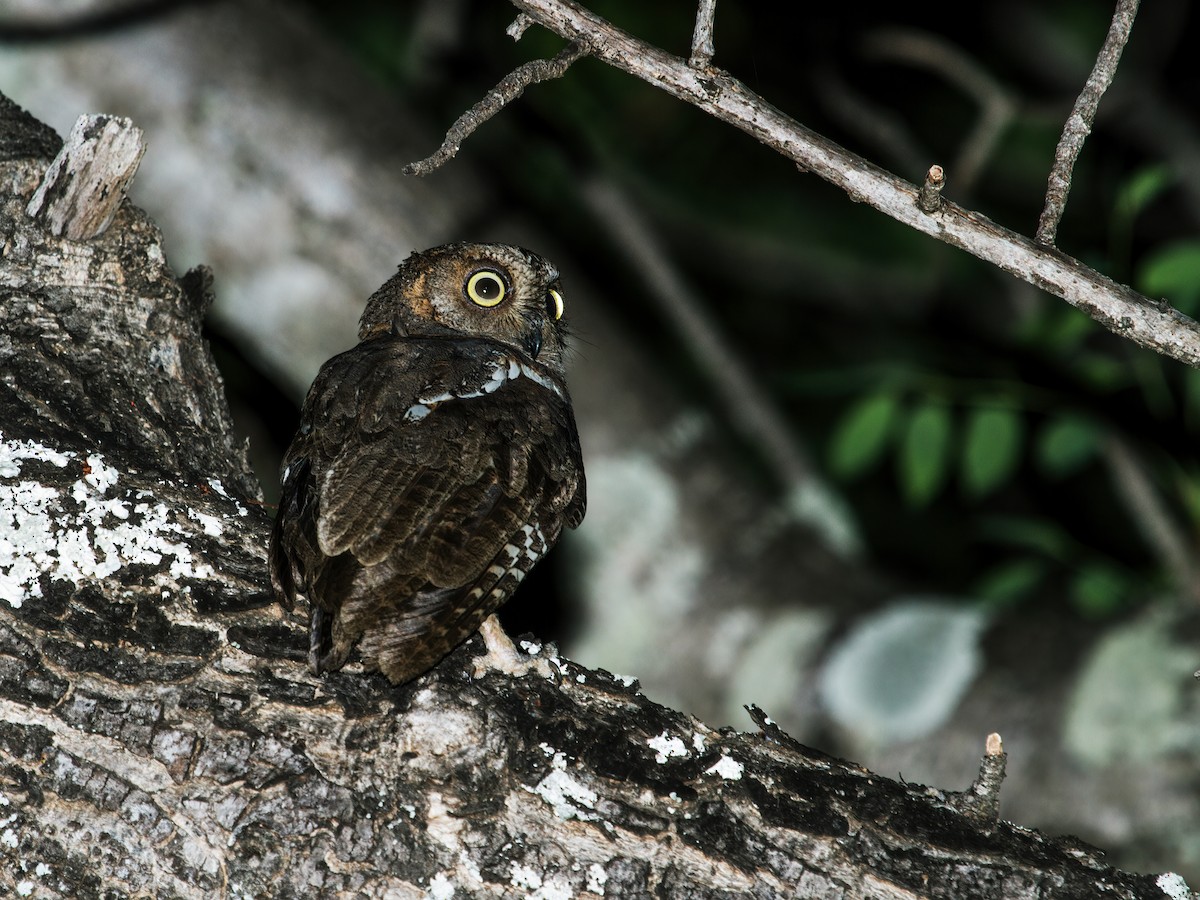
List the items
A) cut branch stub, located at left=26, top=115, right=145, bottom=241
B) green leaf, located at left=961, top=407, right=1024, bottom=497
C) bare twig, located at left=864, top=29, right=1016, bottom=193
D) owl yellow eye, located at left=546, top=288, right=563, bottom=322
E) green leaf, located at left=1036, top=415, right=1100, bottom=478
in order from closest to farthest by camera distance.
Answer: cut branch stub, located at left=26, top=115, right=145, bottom=241, owl yellow eye, located at left=546, top=288, right=563, bottom=322, green leaf, located at left=961, top=407, right=1024, bottom=497, green leaf, located at left=1036, top=415, right=1100, bottom=478, bare twig, located at left=864, top=29, right=1016, bottom=193

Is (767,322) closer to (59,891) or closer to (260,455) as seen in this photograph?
(260,455)

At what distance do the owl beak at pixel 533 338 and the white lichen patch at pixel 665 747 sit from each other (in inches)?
76.1

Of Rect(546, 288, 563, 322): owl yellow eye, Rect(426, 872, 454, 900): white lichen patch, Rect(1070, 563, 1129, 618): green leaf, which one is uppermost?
Rect(1070, 563, 1129, 618): green leaf

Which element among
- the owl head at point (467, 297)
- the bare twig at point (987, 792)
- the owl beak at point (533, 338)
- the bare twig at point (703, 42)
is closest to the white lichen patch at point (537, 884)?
the bare twig at point (987, 792)

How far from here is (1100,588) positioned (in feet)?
18.3

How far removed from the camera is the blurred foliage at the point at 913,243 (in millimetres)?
5234

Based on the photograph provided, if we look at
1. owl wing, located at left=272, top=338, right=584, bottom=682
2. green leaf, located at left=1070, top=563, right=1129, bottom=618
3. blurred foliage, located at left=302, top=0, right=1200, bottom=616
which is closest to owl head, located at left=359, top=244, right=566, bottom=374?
owl wing, located at left=272, top=338, right=584, bottom=682

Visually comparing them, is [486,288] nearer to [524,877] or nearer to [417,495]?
[417,495]

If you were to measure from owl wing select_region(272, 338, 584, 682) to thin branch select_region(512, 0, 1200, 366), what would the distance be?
1.10 m

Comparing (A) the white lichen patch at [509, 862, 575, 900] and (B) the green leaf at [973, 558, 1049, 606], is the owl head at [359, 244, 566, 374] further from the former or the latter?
(B) the green leaf at [973, 558, 1049, 606]

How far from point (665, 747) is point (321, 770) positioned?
754mm

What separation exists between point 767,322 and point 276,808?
308 inches

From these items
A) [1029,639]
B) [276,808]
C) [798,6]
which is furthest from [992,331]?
[276,808]

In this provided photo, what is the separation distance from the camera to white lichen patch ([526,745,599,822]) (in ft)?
8.40
